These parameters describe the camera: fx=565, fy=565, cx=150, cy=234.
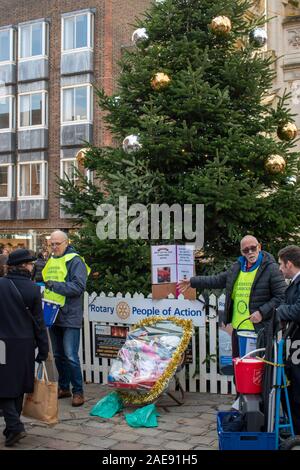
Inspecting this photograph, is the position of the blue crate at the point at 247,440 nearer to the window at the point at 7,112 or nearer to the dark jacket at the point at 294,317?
the dark jacket at the point at 294,317

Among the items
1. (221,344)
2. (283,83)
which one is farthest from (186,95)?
(283,83)

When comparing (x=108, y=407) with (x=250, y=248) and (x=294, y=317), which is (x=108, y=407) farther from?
(x=294, y=317)

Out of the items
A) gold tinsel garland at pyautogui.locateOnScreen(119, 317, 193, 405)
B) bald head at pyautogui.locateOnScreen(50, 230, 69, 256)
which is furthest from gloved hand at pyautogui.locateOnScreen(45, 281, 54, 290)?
gold tinsel garland at pyautogui.locateOnScreen(119, 317, 193, 405)

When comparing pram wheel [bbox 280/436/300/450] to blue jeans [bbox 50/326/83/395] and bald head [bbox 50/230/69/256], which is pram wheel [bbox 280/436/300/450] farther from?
bald head [bbox 50/230/69/256]

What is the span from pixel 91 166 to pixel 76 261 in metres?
2.57

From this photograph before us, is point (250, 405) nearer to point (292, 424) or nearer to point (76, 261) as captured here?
point (292, 424)

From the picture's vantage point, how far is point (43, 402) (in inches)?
206

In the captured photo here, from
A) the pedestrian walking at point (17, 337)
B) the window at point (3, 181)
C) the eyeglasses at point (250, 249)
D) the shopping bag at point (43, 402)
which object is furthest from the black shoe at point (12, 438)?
the window at point (3, 181)

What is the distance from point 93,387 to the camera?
757 cm

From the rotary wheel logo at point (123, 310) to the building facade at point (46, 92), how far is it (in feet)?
66.2

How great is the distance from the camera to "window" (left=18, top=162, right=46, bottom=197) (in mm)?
28641

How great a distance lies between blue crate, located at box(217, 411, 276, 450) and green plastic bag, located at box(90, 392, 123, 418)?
189cm

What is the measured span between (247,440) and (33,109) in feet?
87.5
